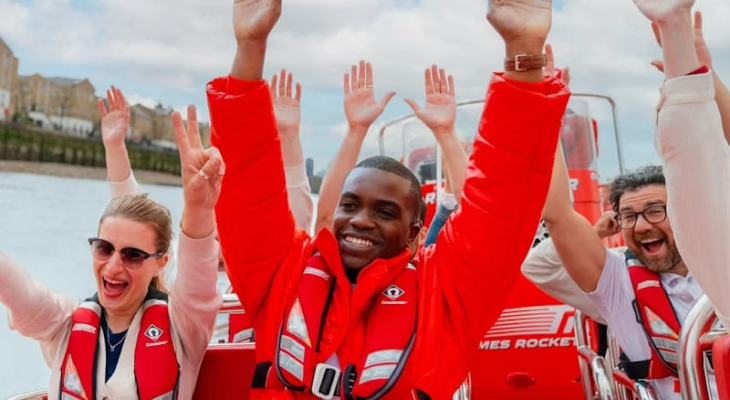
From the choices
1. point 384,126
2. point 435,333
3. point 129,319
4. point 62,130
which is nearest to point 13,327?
point 129,319

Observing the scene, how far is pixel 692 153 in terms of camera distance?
4.11ft

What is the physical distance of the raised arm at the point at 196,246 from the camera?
153 cm

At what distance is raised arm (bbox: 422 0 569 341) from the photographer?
1427 millimetres

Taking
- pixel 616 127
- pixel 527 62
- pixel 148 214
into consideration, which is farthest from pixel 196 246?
pixel 616 127

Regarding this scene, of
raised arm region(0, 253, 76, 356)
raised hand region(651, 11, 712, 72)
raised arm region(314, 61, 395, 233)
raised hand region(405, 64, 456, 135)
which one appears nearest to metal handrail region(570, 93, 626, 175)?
raised hand region(405, 64, 456, 135)

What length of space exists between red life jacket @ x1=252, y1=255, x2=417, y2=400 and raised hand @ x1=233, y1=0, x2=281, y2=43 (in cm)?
58

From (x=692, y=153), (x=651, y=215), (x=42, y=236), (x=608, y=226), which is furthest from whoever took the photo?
(x=42, y=236)

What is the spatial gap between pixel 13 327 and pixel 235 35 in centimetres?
90

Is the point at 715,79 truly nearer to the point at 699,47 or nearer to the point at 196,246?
the point at 699,47

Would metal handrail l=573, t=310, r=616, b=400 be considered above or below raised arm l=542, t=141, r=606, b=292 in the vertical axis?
below

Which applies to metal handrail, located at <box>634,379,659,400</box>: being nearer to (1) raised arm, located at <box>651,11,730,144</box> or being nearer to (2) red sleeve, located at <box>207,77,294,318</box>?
(1) raised arm, located at <box>651,11,730,144</box>

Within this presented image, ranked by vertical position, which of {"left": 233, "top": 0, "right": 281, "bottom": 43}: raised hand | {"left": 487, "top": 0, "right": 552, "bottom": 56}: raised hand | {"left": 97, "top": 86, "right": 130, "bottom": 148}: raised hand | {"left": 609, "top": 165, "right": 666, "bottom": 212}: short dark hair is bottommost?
{"left": 609, "top": 165, "right": 666, "bottom": 212}: short dark hair

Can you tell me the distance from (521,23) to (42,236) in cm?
1080

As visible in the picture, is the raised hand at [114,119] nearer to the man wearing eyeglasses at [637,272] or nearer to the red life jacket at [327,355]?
the red life jacket at [327,355]
